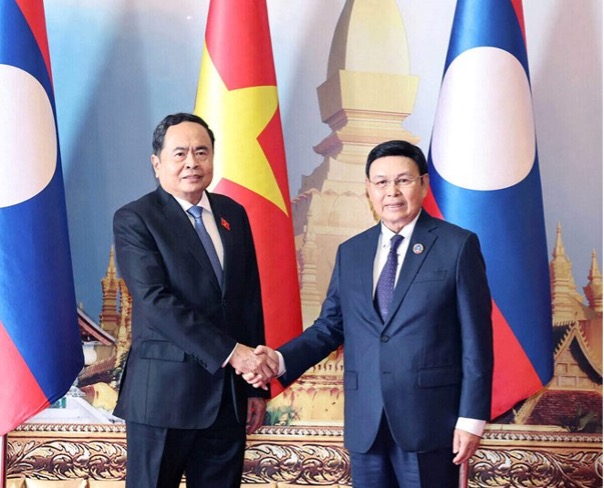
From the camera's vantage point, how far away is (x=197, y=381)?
220 cm

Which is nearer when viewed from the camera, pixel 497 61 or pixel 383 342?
pixel 383 342

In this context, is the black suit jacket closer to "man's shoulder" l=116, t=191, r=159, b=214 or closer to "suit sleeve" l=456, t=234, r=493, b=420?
"man's shoulder" l=116, t=191, r=159, b=214

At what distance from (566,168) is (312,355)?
180 centimetres

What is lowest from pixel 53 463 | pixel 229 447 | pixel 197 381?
pixel 53 463

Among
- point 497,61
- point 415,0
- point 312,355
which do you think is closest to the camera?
point 312,355

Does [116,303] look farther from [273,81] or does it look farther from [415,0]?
[415,0]

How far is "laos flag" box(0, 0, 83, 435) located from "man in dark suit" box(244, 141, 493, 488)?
1.05 m

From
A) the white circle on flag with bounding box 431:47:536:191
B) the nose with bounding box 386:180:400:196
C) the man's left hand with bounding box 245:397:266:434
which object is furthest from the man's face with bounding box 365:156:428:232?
the white circle on flag with bounding box 431:47:536:191

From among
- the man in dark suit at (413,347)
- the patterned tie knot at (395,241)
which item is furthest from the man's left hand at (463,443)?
the patterned tie knot at (395,241)

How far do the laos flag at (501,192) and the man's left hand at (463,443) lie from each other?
1.03m

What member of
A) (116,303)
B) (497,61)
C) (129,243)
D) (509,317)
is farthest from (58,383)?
(497,61)

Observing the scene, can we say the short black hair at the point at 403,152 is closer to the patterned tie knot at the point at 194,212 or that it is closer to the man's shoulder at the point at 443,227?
the man's shoulder at the point at 443,227

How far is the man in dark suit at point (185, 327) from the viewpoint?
2.17m

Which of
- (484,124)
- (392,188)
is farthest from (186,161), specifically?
(484,124)
